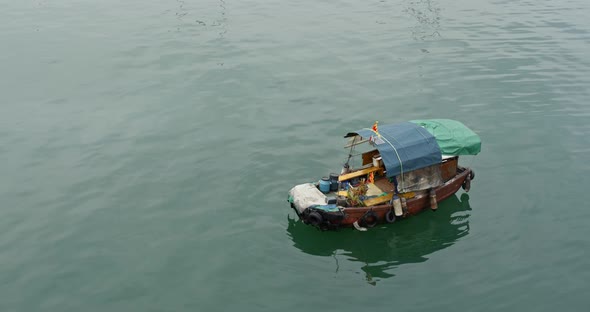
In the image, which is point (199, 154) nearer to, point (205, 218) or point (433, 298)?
point (205, 218)

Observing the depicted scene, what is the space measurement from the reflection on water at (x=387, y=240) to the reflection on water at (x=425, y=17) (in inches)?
870

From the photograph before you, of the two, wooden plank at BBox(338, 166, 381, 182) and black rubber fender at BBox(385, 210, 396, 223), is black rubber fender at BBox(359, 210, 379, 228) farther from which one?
wooden plank at BBox(338, 166, 381, 182)

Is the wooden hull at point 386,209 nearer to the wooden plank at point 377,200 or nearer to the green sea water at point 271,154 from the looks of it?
the wooden plank at point 377,200

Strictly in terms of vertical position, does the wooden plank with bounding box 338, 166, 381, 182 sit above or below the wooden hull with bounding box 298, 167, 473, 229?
above

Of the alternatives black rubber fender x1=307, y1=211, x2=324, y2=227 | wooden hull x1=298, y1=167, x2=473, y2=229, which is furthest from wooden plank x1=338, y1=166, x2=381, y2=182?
black rubber fender x1=307, y1=211, x2=324, y2=227

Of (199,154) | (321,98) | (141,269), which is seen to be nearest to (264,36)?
(321,98)

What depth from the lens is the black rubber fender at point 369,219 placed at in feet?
79.3

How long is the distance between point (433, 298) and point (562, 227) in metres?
7.31

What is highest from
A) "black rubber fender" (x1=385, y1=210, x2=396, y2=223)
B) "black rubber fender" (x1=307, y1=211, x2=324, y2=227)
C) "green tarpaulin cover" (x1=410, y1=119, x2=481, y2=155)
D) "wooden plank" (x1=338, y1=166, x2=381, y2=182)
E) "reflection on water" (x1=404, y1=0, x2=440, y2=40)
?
"reflection on water" (x1=404, y1=0, x2=440, y2=40)

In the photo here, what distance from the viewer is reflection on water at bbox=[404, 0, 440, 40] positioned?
44938mm

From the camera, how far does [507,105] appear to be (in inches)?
1352

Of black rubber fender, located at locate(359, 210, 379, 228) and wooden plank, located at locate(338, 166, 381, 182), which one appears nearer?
black rubber fender, located at locate(359, 210, 379, 228)

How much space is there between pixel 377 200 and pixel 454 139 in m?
4.16

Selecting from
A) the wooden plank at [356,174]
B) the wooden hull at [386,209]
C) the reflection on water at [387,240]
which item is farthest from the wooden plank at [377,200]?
the wooden plank at [356,174]
